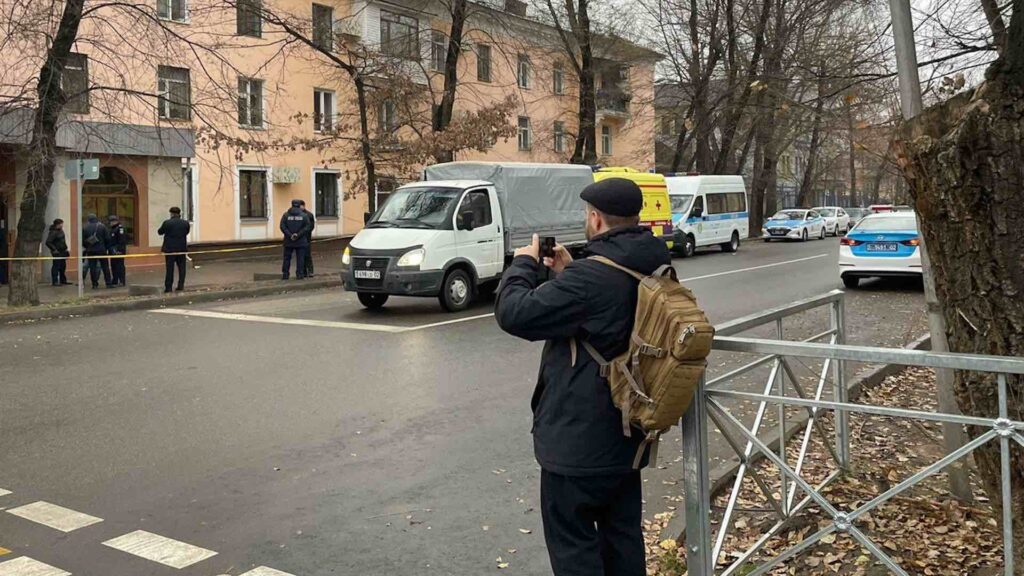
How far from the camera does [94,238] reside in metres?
19.0

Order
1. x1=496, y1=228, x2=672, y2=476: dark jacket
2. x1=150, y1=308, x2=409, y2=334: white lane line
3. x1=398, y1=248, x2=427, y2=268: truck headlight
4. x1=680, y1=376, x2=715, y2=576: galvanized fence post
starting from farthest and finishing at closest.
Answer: x1=398, y1=248, x2=427, y2=268: truck headlight → x1=150, y1=308, x2=409, y2=334: white lane line → x1=680, y1=376, x2=715, y2=576: galvanized fence post → x1=496, y1=228, x2=672, y2=476: dark jacket

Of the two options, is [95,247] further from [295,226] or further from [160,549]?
[160,549]

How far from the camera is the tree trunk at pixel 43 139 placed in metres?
14.2

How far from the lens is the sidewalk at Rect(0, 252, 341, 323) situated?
1461 cm

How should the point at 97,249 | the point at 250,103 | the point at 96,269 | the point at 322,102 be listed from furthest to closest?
the point at 322,102 < the point at 250,103 < the point at 97,249 < the point at 96,269

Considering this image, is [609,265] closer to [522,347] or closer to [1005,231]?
[1005,231]

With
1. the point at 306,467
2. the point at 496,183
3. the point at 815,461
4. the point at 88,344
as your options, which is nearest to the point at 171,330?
the point at 88,344

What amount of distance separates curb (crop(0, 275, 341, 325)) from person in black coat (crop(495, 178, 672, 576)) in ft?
42.7

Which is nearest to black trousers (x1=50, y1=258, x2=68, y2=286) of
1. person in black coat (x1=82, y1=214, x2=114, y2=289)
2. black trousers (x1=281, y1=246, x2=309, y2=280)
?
person in black coat (x1=82, y1=214, x2=114, y2=289)

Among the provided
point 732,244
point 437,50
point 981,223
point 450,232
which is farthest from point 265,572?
Answer: point 437,50

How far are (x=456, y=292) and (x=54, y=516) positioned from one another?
929cm

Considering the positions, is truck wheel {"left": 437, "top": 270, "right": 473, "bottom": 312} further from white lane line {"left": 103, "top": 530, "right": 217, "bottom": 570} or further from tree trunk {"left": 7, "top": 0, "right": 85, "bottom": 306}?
white lane line {"left": 103, "top": 530, "right": 217, "bottom": 570}

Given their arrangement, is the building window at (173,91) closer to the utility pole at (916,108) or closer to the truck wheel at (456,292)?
the truck wheel at (456,292)

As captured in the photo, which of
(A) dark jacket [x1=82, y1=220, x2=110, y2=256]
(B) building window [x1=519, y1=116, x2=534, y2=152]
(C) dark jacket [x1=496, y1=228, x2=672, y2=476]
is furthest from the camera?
(B) building window [x1=519, y1=116, x2=534, y2=152]
